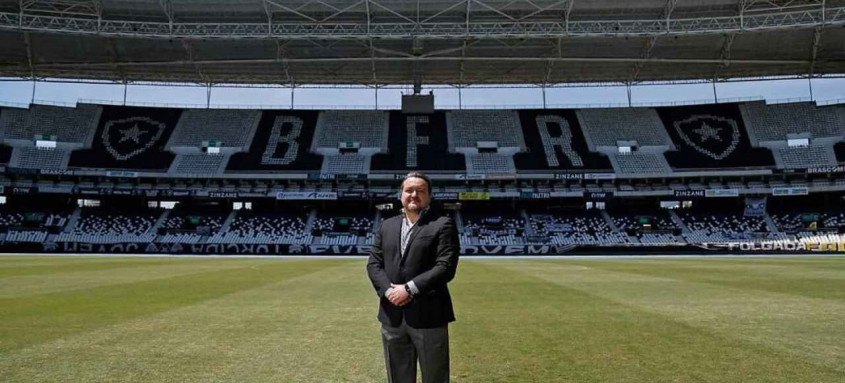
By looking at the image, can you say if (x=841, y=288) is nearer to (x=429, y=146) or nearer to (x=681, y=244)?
(x=681, y=244)

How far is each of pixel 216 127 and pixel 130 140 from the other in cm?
743

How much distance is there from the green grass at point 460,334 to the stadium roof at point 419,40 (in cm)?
2790

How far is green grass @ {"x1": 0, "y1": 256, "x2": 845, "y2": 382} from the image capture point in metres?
5.85

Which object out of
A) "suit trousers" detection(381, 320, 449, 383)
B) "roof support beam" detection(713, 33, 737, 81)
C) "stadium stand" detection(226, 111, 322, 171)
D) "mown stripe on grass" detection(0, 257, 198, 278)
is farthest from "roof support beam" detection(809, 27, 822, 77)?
"suit trousers" detection(381, 320, 449, 383)

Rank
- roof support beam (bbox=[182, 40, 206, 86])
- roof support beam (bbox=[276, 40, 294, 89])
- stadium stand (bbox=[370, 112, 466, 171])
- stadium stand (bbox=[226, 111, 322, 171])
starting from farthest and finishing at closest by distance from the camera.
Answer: stadium stand (bbox=[370, 112, 466, 171]), stadium stand (bbox=[226, 111, 322, 171]), roof support beam (bbox=[276, 40, 294, 89]), roof support beam (bbox=[182, 40, 206, 86])

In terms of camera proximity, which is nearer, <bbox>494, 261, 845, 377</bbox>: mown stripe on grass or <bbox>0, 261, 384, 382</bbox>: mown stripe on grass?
<bbox>0, 261, 384, 382</bbox>: mown stripe on grass

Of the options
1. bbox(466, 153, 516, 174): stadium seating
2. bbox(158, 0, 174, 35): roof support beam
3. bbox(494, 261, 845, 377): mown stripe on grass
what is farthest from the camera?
bbox(466, 153, 516, 174): stadium seating

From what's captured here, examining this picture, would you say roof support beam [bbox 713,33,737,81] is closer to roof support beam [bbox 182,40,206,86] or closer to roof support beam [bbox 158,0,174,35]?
roof support beam [bbox 158,0,174,35]

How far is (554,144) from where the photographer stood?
182 ft

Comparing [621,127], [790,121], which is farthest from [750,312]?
[790,121]

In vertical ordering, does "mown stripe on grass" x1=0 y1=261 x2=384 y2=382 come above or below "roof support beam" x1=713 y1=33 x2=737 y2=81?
below

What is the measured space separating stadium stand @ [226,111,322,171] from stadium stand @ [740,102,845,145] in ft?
129

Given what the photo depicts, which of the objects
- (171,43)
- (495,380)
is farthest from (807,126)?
(495,380)

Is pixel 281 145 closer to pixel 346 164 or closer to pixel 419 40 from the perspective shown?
pixel 346 164
